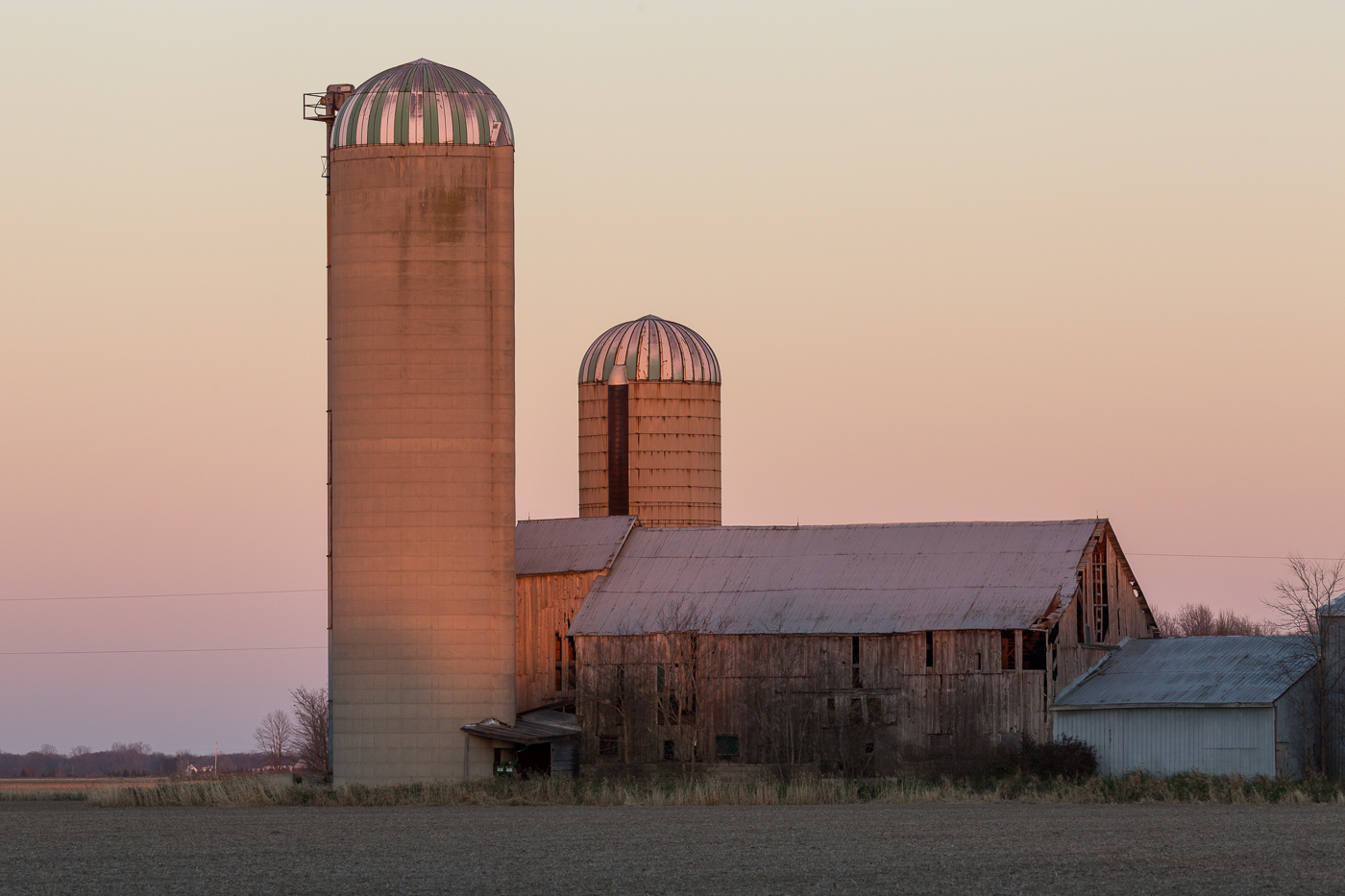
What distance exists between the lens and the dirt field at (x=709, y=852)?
25.2m

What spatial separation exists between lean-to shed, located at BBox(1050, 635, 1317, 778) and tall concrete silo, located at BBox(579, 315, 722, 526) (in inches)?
600

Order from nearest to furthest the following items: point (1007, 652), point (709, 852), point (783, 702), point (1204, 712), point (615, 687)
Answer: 1. point (709, 852)
2. point (1204, 712)
3. point (1007, 652)
4. point (783, 702)
5. point (615, 687)

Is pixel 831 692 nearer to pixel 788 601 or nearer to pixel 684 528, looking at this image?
pixel 788 601

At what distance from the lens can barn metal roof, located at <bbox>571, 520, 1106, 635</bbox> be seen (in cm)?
5184

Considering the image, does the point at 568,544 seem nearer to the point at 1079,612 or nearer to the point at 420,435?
the point at 420,435

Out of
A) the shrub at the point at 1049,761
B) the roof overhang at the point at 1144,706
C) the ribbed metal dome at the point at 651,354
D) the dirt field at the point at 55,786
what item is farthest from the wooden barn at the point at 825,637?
the dirt field at the point at 55,786

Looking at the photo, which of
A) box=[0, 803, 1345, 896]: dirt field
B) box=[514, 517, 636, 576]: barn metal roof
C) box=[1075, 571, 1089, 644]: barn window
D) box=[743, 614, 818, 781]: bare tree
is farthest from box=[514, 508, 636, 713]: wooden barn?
box=[0, 803, 1345, 896]: dirt field

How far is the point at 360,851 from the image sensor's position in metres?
30.9

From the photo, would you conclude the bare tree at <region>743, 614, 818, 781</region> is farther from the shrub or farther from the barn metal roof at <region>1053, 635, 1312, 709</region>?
the barn metal roof at <region>1053, 635, 1312, 709</region>

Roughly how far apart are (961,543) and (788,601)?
4601mm

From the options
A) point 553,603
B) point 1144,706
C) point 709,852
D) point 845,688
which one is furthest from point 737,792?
point 709,852

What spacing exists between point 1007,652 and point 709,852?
22.3 meters

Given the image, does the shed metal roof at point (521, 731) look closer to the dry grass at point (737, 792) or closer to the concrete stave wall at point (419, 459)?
the concrete stave wall at point (419, 459)

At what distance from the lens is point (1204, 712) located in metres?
48.3
